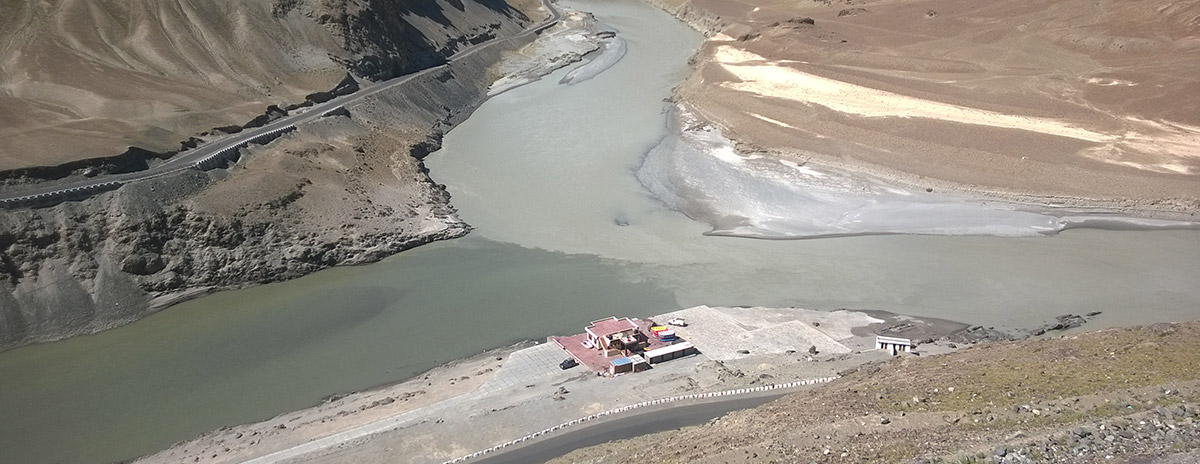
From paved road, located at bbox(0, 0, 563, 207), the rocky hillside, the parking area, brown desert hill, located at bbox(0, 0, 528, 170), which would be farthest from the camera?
brown desert hill, located at bbox(0, 0, 528, 170)

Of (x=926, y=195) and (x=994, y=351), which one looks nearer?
(x=994, y=351)

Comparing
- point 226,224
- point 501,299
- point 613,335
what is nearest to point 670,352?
point 613,335

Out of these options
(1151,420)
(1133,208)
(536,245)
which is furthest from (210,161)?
(1133,208)

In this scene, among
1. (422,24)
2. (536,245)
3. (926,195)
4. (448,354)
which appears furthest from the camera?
(422,24)

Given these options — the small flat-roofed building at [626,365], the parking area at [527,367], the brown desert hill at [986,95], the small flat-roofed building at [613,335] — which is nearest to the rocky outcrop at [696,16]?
the brown desert hill at [986,95]

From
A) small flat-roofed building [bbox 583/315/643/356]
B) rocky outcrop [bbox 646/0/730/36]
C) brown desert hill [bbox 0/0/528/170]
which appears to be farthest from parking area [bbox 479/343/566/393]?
rocky outcrop [bbox 646/0/730/36]

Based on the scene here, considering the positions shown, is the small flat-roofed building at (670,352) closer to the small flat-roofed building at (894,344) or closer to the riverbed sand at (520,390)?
the riverbed sand at (520,390)

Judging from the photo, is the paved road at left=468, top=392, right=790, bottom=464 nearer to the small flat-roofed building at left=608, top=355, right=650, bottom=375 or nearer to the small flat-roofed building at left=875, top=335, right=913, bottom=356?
the small flat-roofed building at left=608, top=355, right=650, bottom=375

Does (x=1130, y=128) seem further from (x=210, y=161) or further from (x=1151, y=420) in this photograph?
(x=210, y=161)
